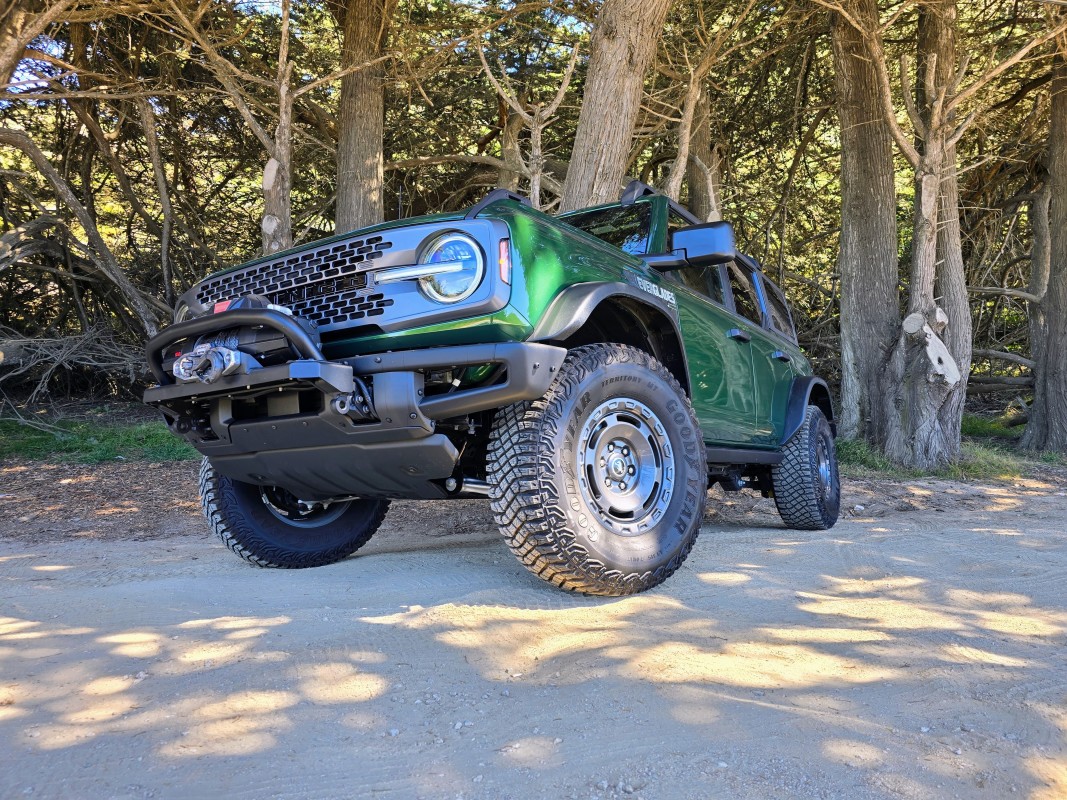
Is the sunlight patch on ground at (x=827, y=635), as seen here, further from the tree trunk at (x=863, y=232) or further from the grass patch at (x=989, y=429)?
the grass patch at (x=989, y=429)

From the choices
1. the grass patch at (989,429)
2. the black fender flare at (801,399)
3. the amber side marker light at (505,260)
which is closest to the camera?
Result: the amber side marker light at (505,260)

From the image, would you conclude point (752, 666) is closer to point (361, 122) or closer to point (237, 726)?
point (237, 726)

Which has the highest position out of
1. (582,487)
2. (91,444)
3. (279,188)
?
(279,188)

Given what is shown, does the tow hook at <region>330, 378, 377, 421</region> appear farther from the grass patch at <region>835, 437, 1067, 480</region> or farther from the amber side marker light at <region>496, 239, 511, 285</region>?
the grass patch at <region>835, 437, 1067, 480</region>

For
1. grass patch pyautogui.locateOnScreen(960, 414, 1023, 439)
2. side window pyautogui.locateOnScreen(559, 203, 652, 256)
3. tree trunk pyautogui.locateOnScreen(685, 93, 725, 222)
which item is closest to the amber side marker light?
side window pyautogui.locateOnScreen(559, 203, 652, 256)

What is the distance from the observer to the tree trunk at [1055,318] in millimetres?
11352

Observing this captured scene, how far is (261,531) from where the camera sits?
434 centimetres

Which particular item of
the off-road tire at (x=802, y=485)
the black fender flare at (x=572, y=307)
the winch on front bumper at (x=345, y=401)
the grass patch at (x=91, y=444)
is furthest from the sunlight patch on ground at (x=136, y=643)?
the grass patch at (x=91, y=444)

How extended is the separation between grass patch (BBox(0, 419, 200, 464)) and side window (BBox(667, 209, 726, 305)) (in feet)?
19.7

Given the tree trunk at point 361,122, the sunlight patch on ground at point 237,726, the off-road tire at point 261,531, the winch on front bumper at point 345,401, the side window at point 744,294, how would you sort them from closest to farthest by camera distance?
1. the sunlight patch on ground at point 237,726
2. the winch on front bumper at point 345,401
3. the off-road tire at point 261,531
4. the side window at point 744,294
5. the tree trunk at point 361,122

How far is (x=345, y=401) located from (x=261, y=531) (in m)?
1.53

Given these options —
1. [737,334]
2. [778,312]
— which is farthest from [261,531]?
[778,312]

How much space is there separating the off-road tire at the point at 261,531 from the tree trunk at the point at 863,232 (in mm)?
7113

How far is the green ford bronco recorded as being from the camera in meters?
3.17
